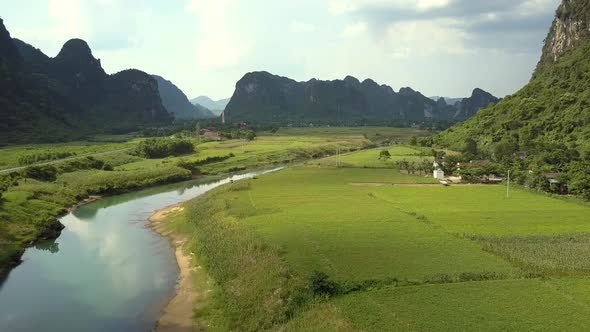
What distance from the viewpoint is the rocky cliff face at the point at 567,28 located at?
371 ft

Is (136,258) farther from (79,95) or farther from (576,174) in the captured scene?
(79,95)

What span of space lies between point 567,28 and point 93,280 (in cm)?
12474

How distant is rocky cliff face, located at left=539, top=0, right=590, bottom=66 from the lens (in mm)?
113188

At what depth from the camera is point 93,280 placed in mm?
32812

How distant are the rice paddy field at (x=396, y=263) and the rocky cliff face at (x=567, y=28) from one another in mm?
83868

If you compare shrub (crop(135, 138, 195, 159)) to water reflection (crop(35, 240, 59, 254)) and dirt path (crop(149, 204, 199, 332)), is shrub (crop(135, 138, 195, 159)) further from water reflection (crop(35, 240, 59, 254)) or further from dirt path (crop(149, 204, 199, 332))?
dirt path (crop(149, 204, 199, 332))

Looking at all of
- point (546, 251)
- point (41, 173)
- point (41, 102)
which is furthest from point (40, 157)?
point (41, 102)

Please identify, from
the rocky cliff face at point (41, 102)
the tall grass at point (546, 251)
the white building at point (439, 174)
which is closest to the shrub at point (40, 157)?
the rocky cliff face at point (41, 102)

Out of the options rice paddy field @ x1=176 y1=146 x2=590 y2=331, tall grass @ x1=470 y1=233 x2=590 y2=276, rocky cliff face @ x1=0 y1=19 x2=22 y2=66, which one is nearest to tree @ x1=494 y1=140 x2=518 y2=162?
rice paddy field @ x1=176 y1=146 x2=590 y2=331

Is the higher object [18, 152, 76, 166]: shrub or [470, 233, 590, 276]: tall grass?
[18, 152, 76, 166]: shrub

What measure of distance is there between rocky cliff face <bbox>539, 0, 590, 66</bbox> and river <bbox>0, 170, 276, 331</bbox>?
109 meters

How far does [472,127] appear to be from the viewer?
11256 cm

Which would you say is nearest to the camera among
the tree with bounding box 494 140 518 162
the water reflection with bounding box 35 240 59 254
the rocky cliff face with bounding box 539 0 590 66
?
the water reflection with bounding box 35 240 59 254

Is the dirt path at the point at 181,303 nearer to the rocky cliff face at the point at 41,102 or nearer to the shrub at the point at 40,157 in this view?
the shrub at the point at 40,157
